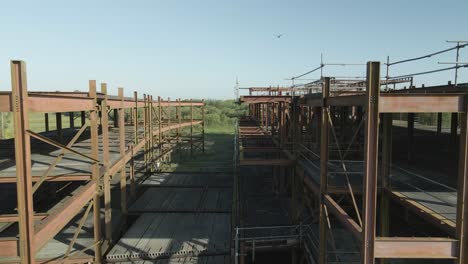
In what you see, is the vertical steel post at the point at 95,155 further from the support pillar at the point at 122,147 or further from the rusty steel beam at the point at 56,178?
the support pillar at the point at 122,147

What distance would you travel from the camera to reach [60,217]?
684 cm

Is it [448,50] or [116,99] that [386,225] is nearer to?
[448,50]

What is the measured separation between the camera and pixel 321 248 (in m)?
8.41

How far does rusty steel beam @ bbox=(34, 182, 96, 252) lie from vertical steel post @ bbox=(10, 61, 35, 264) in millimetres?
242

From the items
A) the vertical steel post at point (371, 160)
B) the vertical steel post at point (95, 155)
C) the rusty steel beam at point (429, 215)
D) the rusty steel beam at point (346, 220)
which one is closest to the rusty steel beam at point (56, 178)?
the vertical steel post at point (95, 155)

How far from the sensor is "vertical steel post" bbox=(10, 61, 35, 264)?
17.0 feet

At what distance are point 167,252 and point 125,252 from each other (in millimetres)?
1356

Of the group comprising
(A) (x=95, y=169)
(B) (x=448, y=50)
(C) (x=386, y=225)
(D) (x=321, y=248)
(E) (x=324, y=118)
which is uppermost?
(B) (x=448, y=50)

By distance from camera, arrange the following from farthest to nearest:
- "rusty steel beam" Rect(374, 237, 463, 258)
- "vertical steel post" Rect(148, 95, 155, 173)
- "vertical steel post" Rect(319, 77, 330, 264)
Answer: "vertical steel post" Rect(148, 95, 155, 173), "vertical steel post" Rect(319, 77, 330, 264), "rusty steel beam" Rect(374, 237, 463, 258)

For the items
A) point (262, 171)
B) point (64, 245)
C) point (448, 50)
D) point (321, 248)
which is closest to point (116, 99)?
point (64, 245)

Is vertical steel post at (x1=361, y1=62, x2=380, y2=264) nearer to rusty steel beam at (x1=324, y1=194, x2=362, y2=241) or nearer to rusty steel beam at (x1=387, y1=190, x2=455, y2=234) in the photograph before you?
rusty steel beam at (x1=324, y1=194, x2=362, y2=241)

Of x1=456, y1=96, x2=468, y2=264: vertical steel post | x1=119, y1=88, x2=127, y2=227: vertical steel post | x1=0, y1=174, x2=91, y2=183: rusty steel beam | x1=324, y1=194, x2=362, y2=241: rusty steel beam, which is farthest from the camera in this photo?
x1=119, y1=88, x2=127, y2=227: vertical steel post

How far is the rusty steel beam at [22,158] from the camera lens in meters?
5.19

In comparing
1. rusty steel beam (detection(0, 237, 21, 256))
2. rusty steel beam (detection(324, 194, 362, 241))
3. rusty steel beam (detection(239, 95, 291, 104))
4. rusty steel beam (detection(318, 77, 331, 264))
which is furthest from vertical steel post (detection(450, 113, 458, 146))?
rusty steel beam (detection(0, 237, 21, 256))
